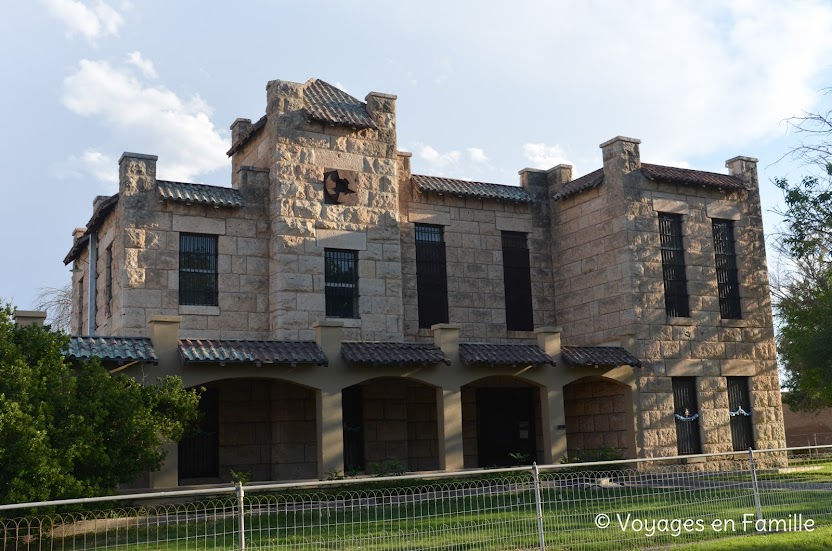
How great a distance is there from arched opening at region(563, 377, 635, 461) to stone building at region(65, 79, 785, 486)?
0.06 m

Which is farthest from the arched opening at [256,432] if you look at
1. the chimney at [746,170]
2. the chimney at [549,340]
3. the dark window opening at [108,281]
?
the chimney at [746,170]

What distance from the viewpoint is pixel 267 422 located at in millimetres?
21203

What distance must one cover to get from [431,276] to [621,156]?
6.17 metres

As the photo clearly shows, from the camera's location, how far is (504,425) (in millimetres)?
24391

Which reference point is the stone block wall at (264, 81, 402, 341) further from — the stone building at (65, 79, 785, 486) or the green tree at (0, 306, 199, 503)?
the green tree at (0, 306, 199, 503)

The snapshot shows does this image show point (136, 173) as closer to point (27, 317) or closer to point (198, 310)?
point (198, 310)

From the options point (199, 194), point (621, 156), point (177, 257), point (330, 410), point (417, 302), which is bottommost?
point (330, 410)

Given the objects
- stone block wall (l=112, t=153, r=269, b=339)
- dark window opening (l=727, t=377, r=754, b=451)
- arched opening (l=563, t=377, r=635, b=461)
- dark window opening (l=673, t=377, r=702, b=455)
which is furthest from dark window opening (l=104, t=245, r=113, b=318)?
dark window opening (l=727, t=377, r=754, b=451)

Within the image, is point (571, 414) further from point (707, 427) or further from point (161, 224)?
point (161, 224)

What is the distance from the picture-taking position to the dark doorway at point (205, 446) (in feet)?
65.8

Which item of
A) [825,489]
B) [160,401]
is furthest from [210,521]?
[825,489]

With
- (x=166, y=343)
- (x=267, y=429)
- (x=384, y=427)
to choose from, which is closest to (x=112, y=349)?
(x=166, y=343)

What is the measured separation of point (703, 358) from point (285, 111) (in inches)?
519

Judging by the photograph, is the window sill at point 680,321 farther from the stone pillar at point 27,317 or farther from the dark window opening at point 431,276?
the stone pillar at point 27,317
